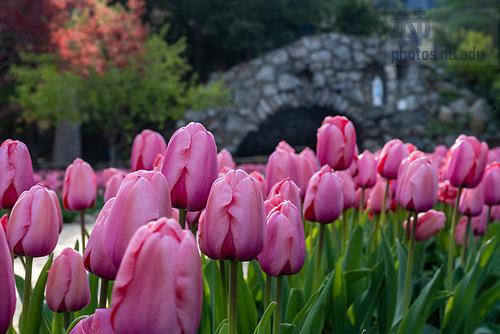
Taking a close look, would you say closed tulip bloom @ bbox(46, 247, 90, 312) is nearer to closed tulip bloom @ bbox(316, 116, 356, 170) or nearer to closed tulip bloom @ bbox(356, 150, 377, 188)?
closed tulip bloom @ bbox(316, 116, 356, 170)

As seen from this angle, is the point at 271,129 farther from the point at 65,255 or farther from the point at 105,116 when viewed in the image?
the point at 65,255

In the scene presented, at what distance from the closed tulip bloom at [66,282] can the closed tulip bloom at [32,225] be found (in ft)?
0.13

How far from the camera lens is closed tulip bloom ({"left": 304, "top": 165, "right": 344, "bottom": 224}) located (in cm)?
128

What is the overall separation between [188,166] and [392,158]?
3.91 ft

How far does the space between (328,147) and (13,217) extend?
3.40ft

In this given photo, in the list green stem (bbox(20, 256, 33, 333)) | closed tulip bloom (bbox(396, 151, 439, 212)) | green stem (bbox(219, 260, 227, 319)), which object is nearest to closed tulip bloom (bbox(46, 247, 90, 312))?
green stem (bbox(20, 256, 33, 333))

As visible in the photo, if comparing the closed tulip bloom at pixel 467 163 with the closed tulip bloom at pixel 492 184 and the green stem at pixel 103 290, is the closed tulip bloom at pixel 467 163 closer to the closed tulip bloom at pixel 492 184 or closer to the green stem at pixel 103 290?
the closed tulip bloom at pixel 492 184

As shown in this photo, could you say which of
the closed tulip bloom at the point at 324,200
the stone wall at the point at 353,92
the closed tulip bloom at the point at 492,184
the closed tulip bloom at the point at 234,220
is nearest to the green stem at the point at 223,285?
the closed tulip bloom at the point at 234,220

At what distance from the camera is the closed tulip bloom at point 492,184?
6.27ft

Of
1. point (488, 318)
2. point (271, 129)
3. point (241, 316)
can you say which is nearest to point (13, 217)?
point (241, 316)

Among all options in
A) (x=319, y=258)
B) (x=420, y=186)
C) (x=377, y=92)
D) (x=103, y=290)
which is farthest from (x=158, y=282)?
(x=377, y=92)

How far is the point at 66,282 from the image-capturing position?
96cm

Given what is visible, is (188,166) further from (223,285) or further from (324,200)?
(324,200)

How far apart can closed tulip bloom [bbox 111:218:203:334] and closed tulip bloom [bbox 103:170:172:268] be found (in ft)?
0.44
